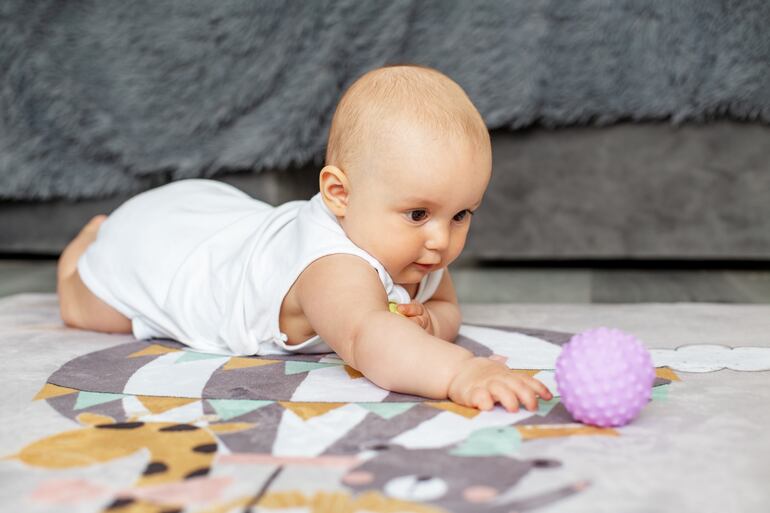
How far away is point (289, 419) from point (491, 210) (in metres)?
0.98

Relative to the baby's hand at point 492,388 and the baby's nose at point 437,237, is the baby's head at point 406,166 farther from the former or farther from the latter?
the baby's hand at point 492,388

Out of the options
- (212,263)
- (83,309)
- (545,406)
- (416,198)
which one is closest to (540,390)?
(545,406)

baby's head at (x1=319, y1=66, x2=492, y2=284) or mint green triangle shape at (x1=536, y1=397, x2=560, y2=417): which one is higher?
baby's head at (x1=319, y1=66, x2=492, y2=284)

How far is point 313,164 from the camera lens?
1.73 m

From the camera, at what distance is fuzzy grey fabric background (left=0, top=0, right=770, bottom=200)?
1574 mm

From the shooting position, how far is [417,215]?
949 mm

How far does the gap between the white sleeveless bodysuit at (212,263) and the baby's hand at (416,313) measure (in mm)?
20

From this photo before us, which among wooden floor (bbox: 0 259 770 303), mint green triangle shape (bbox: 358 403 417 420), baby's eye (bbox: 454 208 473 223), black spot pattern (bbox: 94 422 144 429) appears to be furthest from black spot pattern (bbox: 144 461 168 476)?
wooden floor (bbox: 0 259 770 303)

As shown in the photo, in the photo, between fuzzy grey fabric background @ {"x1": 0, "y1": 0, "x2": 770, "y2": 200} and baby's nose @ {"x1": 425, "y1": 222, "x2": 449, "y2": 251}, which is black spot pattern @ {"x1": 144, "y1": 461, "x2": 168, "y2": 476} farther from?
fuzzy grey fabric background @ {"x1": 0, "y1": 0, "x2": 770, "y2": 200}

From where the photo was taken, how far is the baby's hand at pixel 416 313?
98cm

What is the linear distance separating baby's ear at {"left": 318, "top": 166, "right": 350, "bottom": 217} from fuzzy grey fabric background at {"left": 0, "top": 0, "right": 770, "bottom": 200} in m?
0.67

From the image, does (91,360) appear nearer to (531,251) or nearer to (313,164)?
(313,164)

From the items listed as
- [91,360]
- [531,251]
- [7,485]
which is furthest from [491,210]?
[7,485]

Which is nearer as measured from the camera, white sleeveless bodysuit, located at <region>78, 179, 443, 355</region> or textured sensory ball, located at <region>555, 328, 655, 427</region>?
textured sensory ball, located at <region>555, 328, 655, 427</region>
